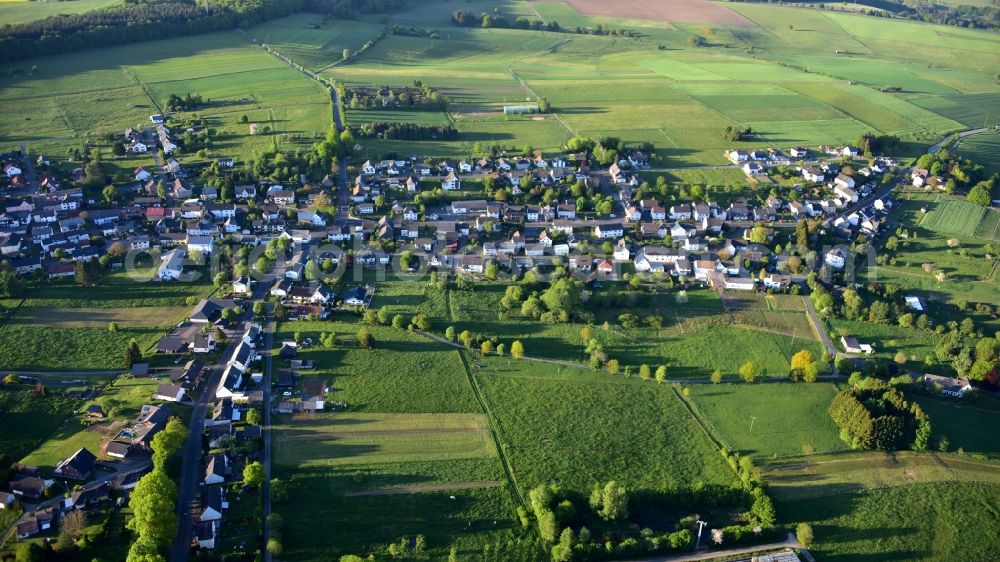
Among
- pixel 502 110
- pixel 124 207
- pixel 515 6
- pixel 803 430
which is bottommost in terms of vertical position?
pixel 803 430

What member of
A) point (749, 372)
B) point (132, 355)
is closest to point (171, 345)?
point (132, 355)

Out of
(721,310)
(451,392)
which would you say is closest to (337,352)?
(451,392)

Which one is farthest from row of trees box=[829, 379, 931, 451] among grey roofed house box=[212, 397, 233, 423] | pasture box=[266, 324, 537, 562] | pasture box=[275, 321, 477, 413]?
grey roofed house box=[212, 397, 233, 423]

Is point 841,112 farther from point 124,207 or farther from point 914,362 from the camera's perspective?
point 124,207

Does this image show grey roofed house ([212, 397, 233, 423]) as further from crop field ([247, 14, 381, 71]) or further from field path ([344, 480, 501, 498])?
crop field ([247, 14, 381, 71])

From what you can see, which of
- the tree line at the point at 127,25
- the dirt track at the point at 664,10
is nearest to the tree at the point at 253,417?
the tree line at the point at 127,25

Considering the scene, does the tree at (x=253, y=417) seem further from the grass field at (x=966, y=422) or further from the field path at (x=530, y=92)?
the field path at (x=530, y=92)
